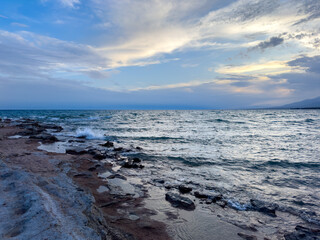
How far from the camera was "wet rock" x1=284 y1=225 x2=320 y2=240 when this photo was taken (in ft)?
14.5

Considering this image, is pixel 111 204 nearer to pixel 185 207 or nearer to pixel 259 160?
pixel 185 207

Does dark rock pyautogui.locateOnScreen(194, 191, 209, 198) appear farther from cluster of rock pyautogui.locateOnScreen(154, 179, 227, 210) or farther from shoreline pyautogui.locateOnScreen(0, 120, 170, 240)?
shoreline pyautogui.locateOnScreen(0, 120, 170, 240)

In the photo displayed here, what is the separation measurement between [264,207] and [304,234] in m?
1.35

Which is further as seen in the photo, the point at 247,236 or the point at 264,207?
the point at 264,207

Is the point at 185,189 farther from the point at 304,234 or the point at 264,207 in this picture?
the point at 304,234

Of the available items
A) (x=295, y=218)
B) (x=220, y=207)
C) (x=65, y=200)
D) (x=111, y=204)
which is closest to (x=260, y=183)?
(x=295, y=218)

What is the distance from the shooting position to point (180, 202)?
5.84m

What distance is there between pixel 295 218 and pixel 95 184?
21.9ft

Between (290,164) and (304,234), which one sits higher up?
(304,234)

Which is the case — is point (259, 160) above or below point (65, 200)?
below

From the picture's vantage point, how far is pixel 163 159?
11859mm

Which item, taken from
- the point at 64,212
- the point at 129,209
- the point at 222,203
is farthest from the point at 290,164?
the point at 64,212

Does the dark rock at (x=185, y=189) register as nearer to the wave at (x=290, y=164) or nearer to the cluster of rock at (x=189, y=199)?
the cluster of rock at (x=189, y=199)

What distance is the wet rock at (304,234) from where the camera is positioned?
4.43 metres
